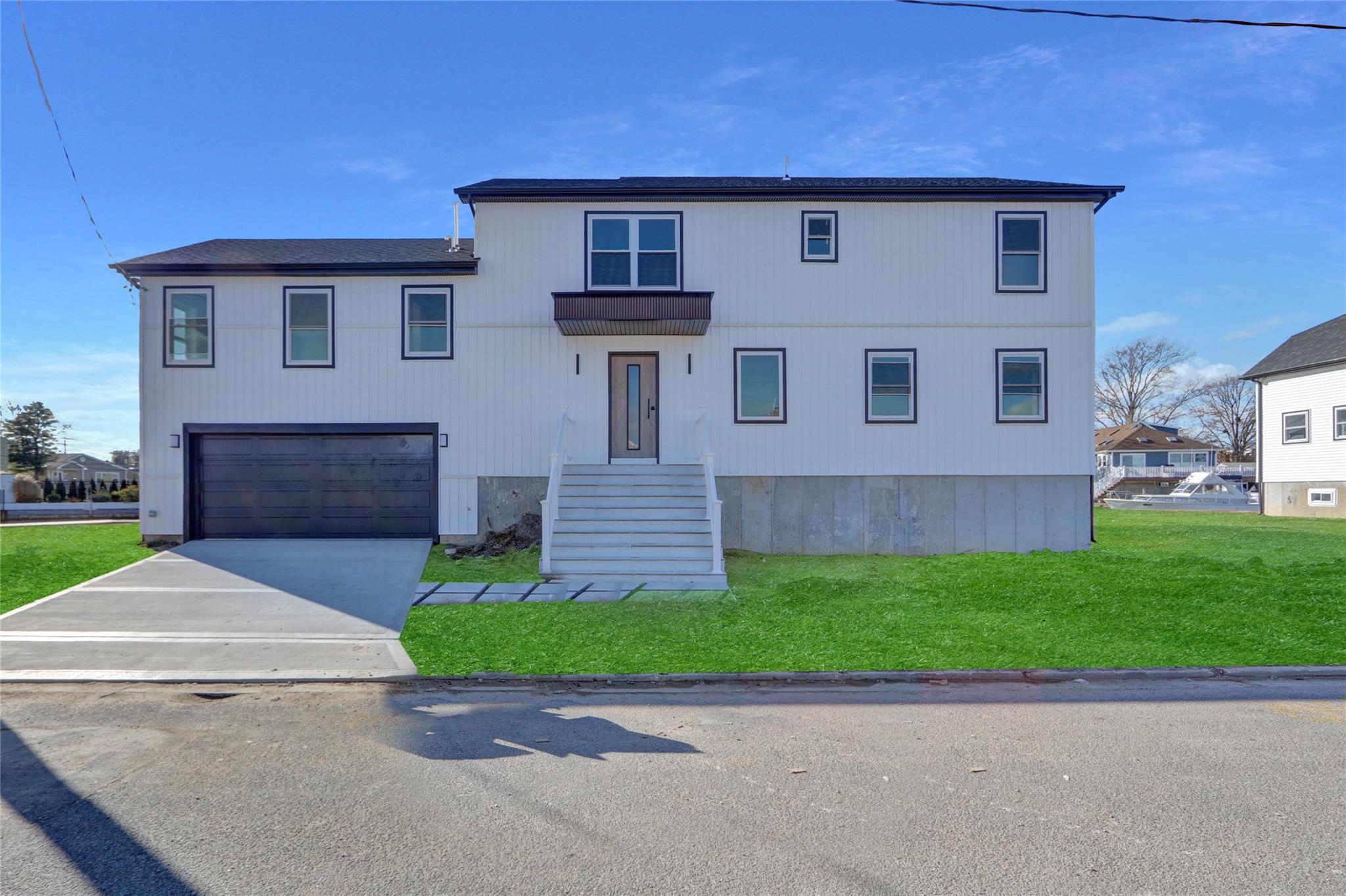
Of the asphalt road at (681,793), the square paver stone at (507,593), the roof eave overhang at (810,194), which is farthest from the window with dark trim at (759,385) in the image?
the asphalt road at (681,793)

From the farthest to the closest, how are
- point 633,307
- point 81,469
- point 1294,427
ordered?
point 81,469
point 1294,427
point 633,307

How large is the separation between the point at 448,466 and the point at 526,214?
16.2 feet

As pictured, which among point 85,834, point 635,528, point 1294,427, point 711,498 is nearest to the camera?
point 85,834

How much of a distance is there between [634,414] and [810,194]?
525 cm

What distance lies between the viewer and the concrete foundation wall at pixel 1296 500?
25844mm

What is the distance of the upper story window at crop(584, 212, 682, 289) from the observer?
1620 centimetres

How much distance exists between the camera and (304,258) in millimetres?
16438

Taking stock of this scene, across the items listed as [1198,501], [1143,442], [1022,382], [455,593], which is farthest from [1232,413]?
[455,593]

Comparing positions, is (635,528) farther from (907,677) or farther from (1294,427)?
(1294,427)

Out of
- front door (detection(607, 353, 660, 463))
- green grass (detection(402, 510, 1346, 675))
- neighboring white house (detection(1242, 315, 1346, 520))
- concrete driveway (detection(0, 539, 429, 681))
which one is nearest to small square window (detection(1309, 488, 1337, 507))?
neighboring white house (detection(1242, 315, 1346, 520))

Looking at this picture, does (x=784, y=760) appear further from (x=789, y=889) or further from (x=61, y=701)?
(x=61, y=701)

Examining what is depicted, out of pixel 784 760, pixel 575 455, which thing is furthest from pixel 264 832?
pixel 575 455

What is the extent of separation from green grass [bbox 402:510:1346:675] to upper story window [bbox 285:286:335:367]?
4902mm

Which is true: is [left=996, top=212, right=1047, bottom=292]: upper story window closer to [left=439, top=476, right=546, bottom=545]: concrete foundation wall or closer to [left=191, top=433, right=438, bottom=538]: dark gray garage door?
[left=439, top=476, right=546, bottom=545]: concrete foundation wall
